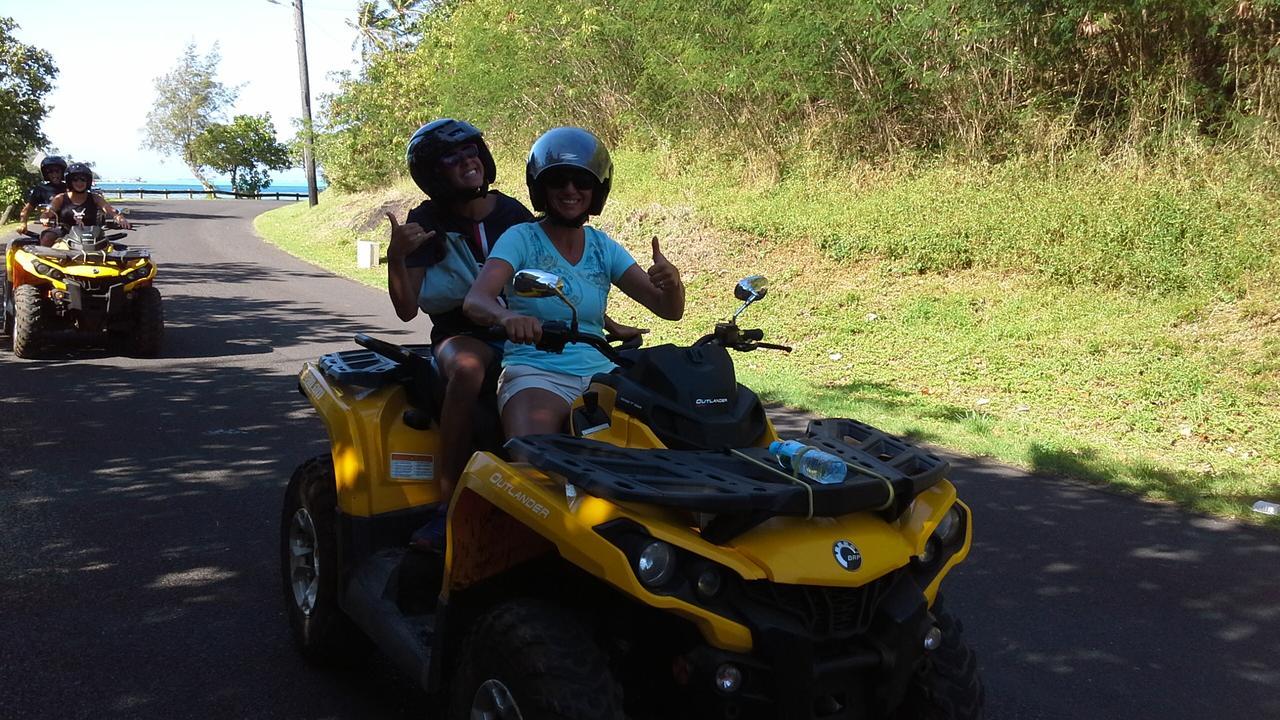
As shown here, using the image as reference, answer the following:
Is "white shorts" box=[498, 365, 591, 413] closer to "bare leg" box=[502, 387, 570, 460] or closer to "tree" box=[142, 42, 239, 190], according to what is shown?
"bare leg" box=[502, 387, 570, 460]

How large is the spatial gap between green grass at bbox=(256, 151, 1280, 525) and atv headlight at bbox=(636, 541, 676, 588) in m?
5.12

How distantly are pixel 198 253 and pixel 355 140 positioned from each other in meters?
13.8

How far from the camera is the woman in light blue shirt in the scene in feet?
11.7

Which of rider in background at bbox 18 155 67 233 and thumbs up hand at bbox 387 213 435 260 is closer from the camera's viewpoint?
thumbs up hand at bbox 387 213 435 260

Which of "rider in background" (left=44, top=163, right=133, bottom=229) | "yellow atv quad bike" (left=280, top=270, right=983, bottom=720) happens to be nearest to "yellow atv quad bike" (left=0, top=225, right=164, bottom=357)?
"rider in background" (left=44, top=163, right=133, bottom=229)

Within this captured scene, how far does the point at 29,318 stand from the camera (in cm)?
1090

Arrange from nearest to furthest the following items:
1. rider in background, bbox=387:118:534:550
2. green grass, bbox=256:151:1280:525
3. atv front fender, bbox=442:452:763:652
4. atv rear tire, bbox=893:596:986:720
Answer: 1. atv front fender, bbox=442:452:763:652
2. atv rear tire, bbox=893:596:986:720
3. rider in background, bbox=387:118:534:550
4. green grass, bbox=256:151:1280:525

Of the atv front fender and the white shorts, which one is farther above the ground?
the white shorts

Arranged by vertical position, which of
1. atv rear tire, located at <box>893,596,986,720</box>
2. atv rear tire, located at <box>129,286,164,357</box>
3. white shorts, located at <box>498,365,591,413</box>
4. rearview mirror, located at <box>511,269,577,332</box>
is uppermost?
rearview mirror, located at <box>511,269,577,332</box>

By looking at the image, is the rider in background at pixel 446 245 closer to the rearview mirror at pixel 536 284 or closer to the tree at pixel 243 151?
the rearview mirror at pixel 536 284

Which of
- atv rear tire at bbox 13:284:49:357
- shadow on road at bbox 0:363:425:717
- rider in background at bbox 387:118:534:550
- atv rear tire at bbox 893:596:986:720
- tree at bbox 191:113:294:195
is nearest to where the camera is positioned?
atv rear tire at bbox 893:596:986:720

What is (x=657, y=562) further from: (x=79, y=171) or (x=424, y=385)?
(x=79, y=171)

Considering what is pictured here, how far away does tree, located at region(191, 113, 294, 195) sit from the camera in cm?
7994

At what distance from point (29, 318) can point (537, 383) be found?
9.19 metres
